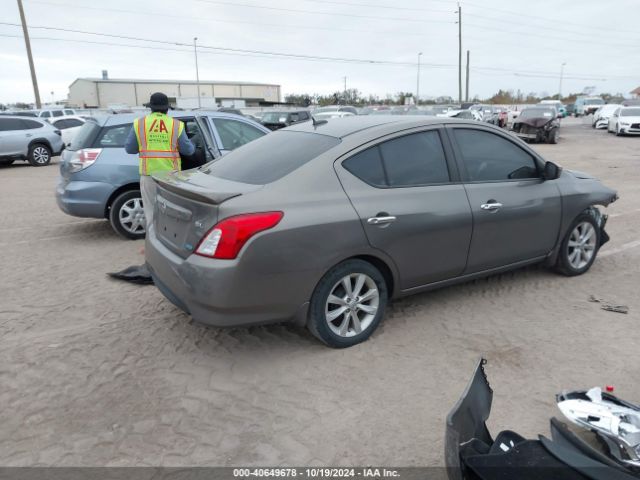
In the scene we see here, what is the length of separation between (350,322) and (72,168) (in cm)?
453

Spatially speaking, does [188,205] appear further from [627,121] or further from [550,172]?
[627,121]

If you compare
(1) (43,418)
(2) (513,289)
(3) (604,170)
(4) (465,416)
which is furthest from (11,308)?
(3) (604,170)

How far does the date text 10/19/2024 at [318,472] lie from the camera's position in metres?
2.54

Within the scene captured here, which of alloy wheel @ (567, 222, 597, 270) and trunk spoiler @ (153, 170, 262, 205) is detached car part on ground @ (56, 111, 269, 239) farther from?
alloy wheel @ (567, 222, 597, 270)

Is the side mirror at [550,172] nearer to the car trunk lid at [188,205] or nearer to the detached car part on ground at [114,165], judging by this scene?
the car trunk lid at [188,205]

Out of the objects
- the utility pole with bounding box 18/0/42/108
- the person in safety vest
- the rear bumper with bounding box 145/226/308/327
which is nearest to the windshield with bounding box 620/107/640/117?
the person in safety vest

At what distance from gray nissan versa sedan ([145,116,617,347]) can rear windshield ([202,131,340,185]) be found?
0.02 metres

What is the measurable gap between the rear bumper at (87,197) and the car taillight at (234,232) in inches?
148

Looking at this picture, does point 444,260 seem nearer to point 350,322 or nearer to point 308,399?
point 350,322

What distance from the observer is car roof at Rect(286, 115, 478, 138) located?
403 cm

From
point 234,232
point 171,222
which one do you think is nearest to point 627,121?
point 171,222

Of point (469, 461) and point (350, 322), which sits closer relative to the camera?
point (469, 461)

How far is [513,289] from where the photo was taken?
4.87 m

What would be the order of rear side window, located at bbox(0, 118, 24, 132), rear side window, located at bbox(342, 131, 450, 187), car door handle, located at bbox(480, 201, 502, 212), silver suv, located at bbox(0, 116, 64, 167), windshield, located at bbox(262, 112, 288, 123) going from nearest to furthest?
rear side window, located at bbox(342, 131, 450, 187) → car door handle, located at bbox(480, 201, 502, 212) → rear side window, located at bbox(0, 118, 24, 132) → silver suv, located at bbox(0, 116, 64, 167) → windshield, located at bbox(262, 112, 288, 123)
